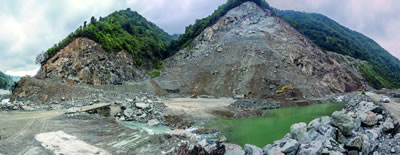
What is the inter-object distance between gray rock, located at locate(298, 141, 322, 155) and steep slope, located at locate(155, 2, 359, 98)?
2540 cm

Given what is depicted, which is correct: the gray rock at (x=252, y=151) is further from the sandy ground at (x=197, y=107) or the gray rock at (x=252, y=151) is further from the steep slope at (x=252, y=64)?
the steep slope at (x=252, y=64)

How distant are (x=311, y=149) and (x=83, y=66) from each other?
3223 cm

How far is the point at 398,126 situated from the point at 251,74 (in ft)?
84.5

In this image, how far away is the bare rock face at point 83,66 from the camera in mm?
29516

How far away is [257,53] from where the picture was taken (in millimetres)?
38500

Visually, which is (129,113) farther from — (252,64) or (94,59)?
(252,64)

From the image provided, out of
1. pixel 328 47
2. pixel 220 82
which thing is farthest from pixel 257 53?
pixel 328 47

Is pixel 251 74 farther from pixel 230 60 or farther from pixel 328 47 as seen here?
pixel 328 47

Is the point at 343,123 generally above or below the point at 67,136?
above

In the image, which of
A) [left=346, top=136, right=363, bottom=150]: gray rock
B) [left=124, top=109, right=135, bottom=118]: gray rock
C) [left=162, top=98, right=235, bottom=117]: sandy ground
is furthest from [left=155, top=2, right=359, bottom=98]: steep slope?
[left=346, top=136, right=363, bottom=150]: gray rock

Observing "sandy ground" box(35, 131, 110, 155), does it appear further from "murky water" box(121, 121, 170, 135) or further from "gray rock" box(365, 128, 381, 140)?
"gray rock" box(365, 128, 381, 140)

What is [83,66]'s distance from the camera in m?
30.3

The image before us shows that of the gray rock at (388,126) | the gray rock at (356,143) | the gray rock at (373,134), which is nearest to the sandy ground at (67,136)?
the gray rock at (356,143)

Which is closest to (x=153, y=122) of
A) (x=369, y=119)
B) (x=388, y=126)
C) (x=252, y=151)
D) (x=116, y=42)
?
(x=252, y=151)
